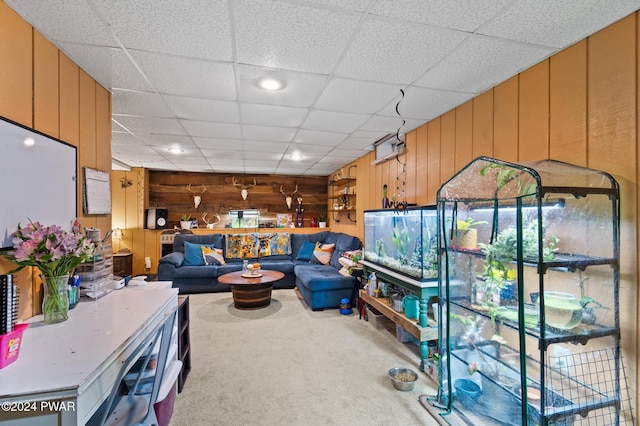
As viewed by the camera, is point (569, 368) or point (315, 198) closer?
point (569, 368)

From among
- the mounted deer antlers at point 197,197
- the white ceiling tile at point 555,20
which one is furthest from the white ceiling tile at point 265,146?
the white ceiling tile at point 555,20

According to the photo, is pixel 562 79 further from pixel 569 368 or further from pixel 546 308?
pixel 569 368

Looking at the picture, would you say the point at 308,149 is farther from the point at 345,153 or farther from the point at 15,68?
the point at 15,68

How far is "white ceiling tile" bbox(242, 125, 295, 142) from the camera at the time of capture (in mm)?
3240

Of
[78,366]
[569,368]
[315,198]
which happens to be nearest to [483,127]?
[569,368]

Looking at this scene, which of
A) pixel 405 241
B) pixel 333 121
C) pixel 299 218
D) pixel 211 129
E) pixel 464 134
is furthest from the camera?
pixel 299 218

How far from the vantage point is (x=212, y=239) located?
18.2 ft

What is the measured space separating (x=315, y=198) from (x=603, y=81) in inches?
220

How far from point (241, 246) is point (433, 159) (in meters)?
4.09

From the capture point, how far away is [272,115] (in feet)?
9.25

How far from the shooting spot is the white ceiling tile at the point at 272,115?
2.63m

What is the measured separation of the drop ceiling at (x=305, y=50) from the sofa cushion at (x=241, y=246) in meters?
3.01

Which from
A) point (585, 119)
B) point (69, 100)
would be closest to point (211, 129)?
point (69, 100)

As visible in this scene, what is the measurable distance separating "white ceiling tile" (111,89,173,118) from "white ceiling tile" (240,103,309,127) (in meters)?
0.72
